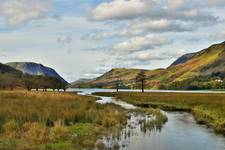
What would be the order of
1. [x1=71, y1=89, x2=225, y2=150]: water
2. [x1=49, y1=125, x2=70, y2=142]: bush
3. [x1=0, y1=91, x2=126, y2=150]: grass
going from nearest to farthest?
1. [x1=0, y1=91, x2=126, y2=150]: grass
2. [x1=49, y1=125, x2=70, y2=142]: bush
3. [x1=71, y1=89, x2=225, y2=150]: water

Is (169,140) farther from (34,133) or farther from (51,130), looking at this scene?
(34,133)

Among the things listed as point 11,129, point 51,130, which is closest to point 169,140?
point 51,130

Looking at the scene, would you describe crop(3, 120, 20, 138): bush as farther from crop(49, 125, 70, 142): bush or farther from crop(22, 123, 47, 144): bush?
crop(49, 125, 70, 142): bush

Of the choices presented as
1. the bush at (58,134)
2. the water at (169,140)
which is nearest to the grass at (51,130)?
the bush at (58,134)

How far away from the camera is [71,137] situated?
86.1ft

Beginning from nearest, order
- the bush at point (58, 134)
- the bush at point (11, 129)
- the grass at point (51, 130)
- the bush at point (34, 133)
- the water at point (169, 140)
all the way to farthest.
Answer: the grass at point (51, 130), the bush at point (34, 133), the bush at point (11, 129), the bush at point (58, 134), the water at point (169, 140)

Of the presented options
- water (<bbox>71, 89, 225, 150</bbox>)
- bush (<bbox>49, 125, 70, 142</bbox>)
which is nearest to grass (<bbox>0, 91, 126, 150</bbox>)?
bush (<bbox>49, 125, 70, 142</bbox>)

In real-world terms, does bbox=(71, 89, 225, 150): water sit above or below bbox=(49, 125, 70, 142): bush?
below

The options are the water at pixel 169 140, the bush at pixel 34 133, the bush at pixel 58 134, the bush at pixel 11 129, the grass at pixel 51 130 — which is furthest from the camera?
the water at pixel 169 140

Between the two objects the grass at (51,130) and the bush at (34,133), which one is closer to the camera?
the grass at (51,130)

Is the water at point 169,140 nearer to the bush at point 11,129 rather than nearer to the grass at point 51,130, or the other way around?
the grass at point 51,130

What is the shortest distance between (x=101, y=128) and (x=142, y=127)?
5.44 m

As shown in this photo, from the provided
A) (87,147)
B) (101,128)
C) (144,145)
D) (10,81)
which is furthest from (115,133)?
(10,81)

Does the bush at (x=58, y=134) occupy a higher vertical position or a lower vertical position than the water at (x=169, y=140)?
higher
